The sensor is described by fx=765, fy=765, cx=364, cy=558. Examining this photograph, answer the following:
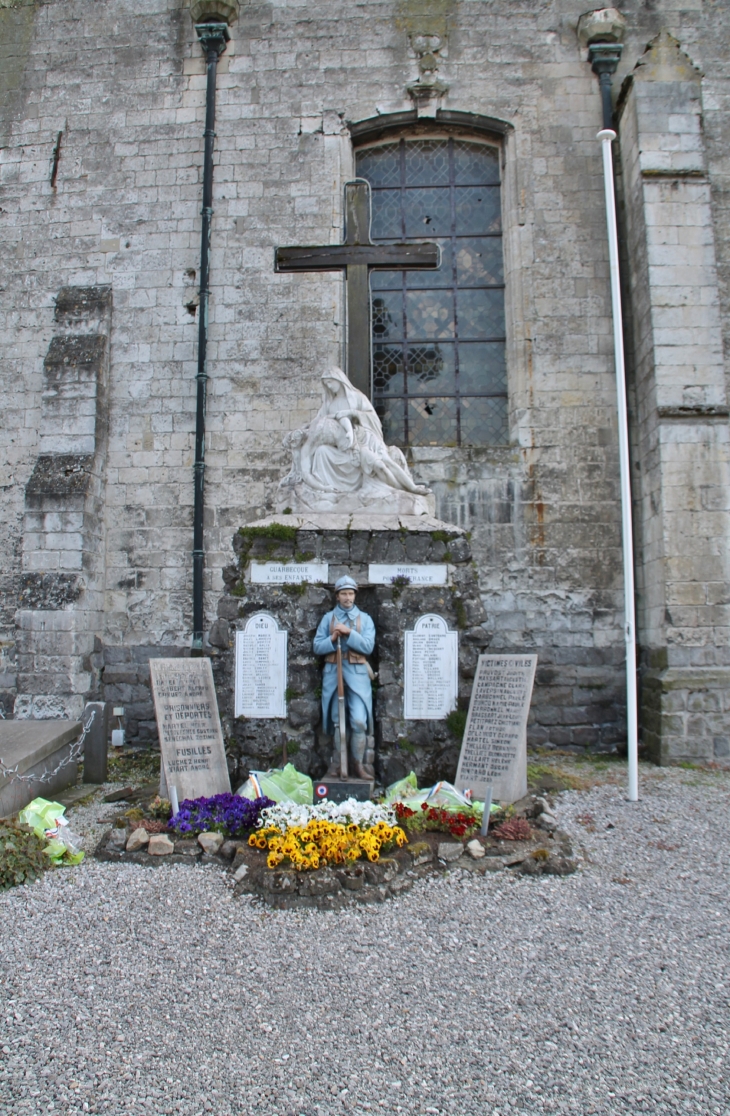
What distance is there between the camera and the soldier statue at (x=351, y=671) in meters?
5.71

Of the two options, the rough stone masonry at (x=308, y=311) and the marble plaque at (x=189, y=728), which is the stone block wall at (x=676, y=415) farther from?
the marble plaque at (x=189, y=728)

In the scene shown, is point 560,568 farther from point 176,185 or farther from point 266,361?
point 176,185

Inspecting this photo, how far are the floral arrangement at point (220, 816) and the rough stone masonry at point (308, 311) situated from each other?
3854 mm

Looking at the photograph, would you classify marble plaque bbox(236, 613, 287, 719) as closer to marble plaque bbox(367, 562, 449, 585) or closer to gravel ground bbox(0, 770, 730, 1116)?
marble plaque bbox(367, 562, 449, 585)

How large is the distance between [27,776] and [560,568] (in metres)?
5.84

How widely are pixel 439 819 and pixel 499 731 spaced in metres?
1.03

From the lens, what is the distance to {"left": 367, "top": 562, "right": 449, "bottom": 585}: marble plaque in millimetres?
6207

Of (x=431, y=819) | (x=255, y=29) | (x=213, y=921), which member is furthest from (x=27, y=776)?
(x=255, y=29)

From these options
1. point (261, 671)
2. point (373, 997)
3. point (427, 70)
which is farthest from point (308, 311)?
point (373, 997)

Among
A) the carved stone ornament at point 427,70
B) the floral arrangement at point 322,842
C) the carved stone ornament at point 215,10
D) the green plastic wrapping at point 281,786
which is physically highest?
the carved stone ornament at point 215,10

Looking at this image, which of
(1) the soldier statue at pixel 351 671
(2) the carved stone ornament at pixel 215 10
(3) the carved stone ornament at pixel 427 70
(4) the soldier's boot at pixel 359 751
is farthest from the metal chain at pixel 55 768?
(2) the carved stone ornament at pixel 215 10

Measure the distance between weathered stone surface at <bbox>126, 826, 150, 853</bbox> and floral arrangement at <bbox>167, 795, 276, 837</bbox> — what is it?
0.22 meters

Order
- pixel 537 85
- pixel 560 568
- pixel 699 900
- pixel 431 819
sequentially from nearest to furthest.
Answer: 1. pixel 699 900
2. pixel 431 819
3. pixel 560 568
4. pixel 537 85

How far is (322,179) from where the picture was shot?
9445mm
